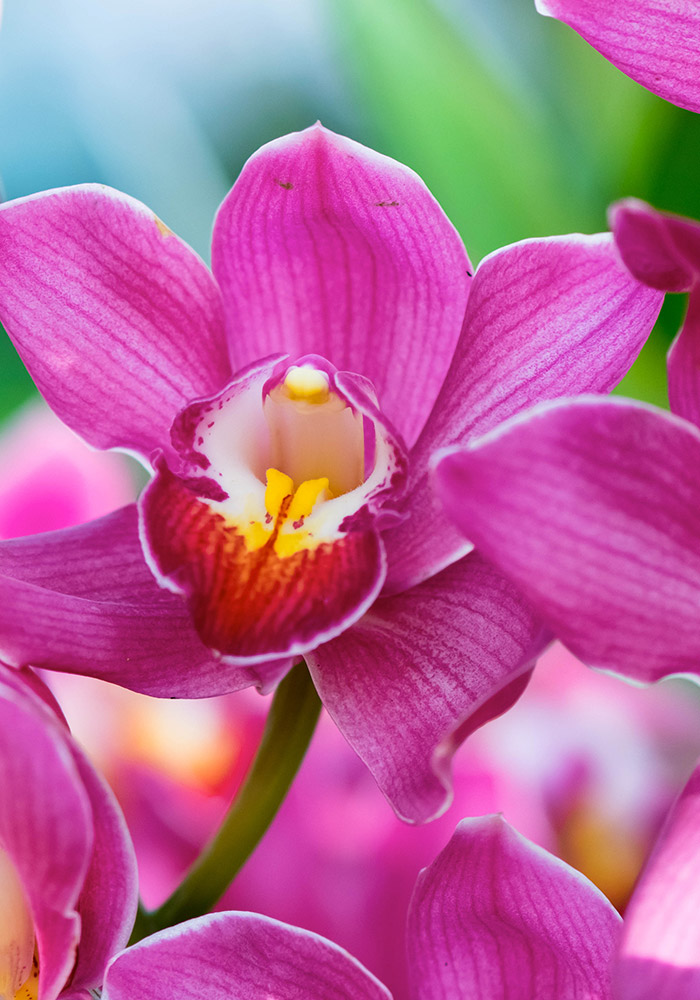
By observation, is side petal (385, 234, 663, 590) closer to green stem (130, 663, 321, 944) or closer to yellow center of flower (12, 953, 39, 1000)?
green stem (130, 663, 321, 944)

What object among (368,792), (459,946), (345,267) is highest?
(345,267)

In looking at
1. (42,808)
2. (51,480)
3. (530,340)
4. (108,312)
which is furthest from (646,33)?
(51,480)

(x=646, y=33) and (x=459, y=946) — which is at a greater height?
(x=646, y=33)

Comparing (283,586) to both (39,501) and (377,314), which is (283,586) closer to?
(377,314)

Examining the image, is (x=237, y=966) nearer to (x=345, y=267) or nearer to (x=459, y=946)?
(x=459, y=946)

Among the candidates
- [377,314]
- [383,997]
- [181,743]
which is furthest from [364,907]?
[377,314]

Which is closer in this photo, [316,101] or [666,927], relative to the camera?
[666,927]
